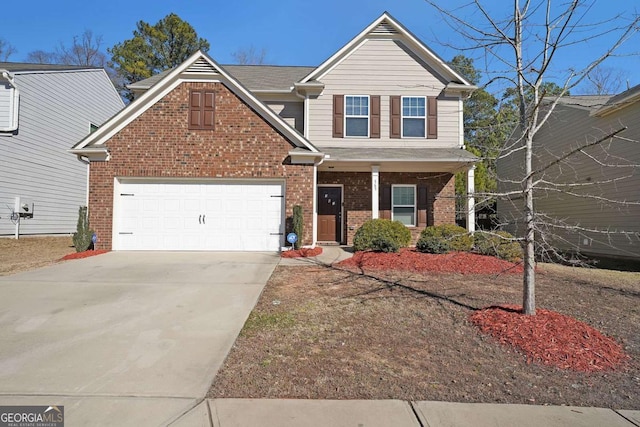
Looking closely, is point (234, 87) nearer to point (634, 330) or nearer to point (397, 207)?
point (397, 207)

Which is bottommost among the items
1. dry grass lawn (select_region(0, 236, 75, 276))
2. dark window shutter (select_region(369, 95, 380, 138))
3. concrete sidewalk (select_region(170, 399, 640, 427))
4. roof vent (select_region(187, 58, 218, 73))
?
concrete sidewalk (select_region(170, 399, 640, 427))

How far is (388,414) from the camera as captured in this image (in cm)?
294

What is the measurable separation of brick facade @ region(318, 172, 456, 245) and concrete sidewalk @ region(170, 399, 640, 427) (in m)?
10.4

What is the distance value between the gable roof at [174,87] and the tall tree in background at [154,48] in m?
21.0

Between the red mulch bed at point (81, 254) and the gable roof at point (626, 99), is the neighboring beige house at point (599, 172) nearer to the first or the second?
the gable roof at point (626, 99)

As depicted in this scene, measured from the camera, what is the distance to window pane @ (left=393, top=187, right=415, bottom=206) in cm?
1369

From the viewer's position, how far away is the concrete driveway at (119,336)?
125 inches

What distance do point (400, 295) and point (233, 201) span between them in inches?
253

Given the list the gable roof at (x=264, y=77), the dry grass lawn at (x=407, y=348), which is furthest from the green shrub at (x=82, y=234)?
the dry grass lawn at (x=407, y=348)

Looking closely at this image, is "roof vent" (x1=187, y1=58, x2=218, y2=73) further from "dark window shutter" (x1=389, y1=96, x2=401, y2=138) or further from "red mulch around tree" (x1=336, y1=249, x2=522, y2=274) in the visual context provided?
"red mulch around tree" (x1=336, y1=249, x2=522, y2=274)

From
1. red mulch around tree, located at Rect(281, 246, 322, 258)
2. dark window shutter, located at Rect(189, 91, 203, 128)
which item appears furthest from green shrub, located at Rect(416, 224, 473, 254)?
dark window shutter, located at Rect(189, 91, 203, 128)

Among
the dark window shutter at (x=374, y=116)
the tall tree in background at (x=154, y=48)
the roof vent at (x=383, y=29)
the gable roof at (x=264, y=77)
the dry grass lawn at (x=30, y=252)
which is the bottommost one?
the dry grass lawn at (x=30, y=252)

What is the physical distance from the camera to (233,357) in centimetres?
394

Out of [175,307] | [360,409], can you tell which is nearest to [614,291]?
[360,409]
